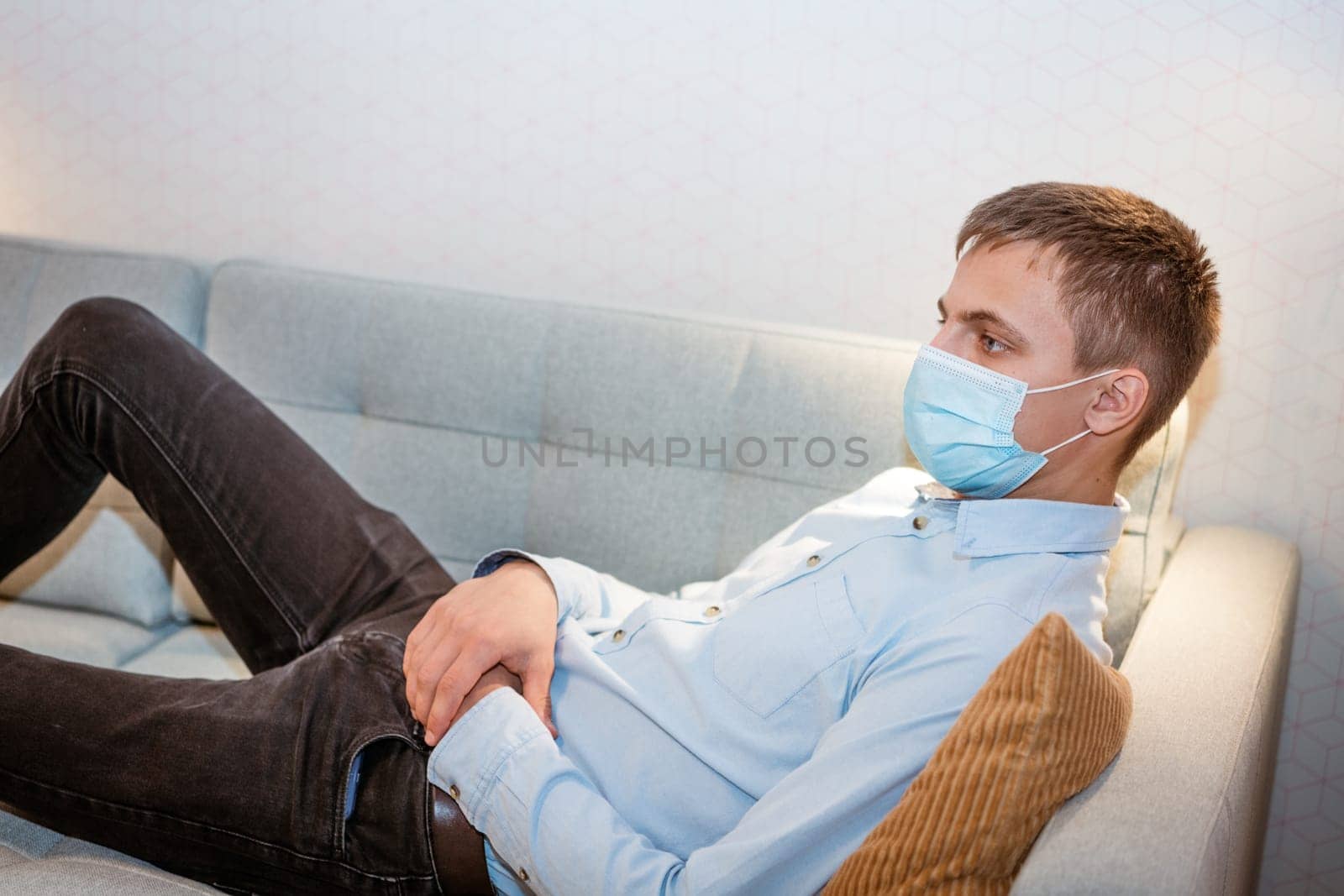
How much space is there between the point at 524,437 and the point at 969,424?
0.76 meters

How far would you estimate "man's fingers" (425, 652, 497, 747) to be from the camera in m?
1.18

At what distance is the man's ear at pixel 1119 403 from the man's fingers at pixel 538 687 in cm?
64

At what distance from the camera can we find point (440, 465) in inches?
68.9

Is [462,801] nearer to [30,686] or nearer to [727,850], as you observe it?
[727,850]

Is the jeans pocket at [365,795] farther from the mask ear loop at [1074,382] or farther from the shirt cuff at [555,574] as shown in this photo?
the mask ear loop at [1074,382]

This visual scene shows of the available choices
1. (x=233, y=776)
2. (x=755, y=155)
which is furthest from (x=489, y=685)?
(x=755, y=155)

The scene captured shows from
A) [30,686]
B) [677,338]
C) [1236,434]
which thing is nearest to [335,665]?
[30,686]

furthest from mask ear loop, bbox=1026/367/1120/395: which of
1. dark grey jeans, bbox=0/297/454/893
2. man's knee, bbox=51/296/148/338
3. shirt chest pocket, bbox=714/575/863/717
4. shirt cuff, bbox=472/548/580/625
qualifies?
man's knee, bbox=51/296/148/338

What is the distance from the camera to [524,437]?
174cm

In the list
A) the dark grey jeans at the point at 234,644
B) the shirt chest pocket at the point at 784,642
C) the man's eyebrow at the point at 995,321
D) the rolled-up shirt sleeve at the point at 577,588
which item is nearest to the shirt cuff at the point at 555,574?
the rolled-up shirt sleeve at the point at 577,588

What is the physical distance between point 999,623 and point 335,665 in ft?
2.30

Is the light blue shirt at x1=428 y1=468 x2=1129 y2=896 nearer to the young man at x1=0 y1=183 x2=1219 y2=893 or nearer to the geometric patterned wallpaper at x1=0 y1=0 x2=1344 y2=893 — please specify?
the young man at x1=0 y1=183 x2=1219 y2=893

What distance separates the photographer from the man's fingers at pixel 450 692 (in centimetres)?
118

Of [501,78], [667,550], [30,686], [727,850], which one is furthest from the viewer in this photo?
[501,78]
